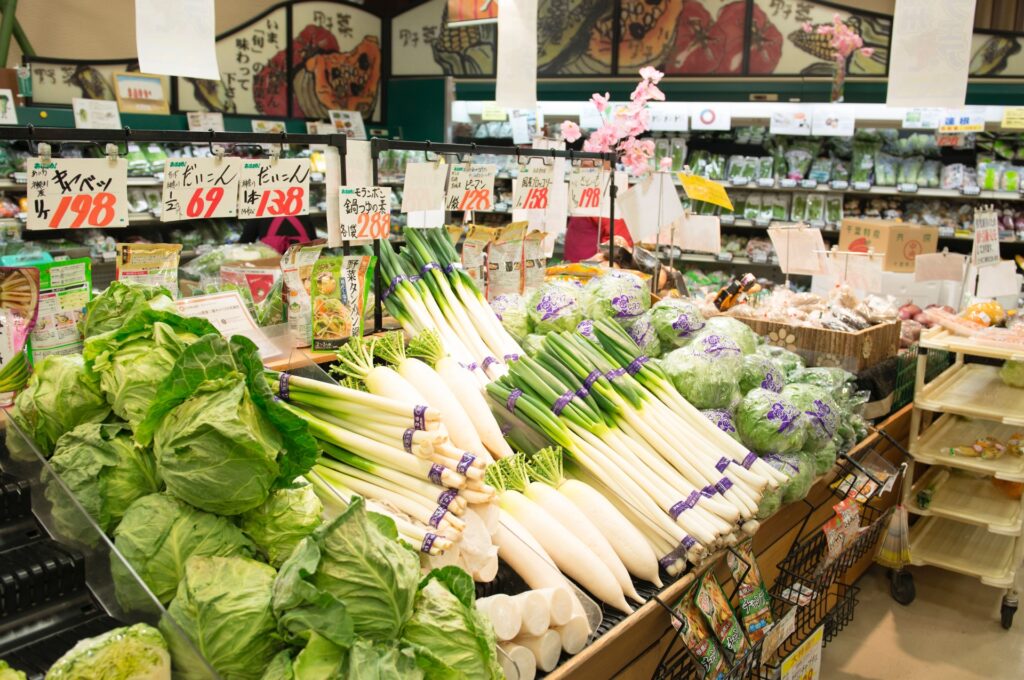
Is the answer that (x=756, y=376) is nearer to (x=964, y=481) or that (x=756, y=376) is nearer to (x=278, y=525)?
(x=278, y=525)

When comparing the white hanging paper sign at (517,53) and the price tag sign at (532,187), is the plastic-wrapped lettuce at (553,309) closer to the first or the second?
the price tag sign at (532,187)

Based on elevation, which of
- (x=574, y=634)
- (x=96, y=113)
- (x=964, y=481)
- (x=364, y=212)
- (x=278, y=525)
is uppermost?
(x=96, y=113)

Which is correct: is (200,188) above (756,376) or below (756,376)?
above

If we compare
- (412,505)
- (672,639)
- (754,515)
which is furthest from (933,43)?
(412,505)

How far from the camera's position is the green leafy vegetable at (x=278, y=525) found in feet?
4.62

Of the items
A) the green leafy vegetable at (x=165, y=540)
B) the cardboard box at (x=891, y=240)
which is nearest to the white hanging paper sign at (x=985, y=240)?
the cardboard box at (x=891, y=240)

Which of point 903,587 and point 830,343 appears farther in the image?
point 903,587

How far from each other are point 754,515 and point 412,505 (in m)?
1.02

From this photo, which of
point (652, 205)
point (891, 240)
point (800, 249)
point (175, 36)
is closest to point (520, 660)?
point (175, 36)

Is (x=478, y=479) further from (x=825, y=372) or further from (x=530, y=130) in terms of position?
(x=530, y=130)

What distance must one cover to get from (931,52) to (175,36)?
319 centimetres

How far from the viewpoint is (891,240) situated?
5.09 metres

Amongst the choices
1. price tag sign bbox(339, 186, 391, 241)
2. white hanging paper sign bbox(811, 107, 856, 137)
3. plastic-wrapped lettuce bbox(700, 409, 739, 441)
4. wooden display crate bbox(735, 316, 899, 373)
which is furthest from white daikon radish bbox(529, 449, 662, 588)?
white hanging paper sign bbox(811, 107, 856, 137)

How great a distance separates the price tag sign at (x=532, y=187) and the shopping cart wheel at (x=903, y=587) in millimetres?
2333
